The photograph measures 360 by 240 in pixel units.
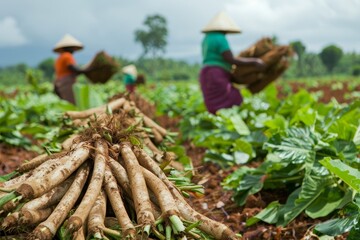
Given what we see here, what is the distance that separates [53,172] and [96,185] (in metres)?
0.19

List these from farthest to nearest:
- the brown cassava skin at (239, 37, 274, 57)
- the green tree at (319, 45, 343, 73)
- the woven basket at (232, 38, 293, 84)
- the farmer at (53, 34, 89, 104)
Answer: the green tree at (319, 45, 343, 73) < the farmer at (53, 34, 89, 104) < the brown cassava skin at (239, 37, 274, 57) < the woven basket at (232, 38, 293, 84)

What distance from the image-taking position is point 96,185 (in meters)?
2.30

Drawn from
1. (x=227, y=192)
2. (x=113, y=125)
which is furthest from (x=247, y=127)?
(x=113, y=125)

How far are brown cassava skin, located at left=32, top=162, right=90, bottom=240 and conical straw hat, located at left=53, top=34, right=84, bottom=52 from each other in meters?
8.29

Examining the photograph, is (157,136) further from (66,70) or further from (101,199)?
(66,70)

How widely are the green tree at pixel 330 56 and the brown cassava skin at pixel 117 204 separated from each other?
87490 millimetres

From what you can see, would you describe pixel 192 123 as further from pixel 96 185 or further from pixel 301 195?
pixel 96 185

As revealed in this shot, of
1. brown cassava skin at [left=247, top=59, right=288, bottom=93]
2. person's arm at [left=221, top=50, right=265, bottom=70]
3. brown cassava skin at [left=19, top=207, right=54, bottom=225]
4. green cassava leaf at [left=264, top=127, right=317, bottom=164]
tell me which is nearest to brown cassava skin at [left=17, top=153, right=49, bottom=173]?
brown cassava skin at [left=19, top=207, right=54, bottom=225]

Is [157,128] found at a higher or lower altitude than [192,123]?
higher

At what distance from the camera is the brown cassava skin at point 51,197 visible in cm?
217

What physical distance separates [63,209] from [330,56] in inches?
3495

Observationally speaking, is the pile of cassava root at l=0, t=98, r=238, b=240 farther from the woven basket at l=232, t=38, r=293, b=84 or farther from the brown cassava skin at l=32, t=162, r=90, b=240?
the woven basket at l=232, t=38, r=293, b=84

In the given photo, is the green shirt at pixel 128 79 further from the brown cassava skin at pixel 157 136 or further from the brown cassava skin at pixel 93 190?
the brown cassava skin at pixel 93 190

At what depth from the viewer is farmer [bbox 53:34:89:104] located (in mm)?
10289
